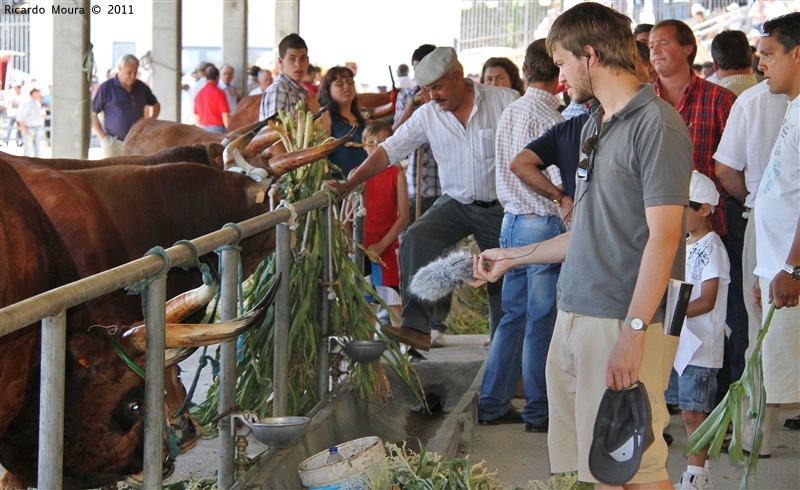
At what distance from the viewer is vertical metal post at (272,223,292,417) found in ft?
15.4

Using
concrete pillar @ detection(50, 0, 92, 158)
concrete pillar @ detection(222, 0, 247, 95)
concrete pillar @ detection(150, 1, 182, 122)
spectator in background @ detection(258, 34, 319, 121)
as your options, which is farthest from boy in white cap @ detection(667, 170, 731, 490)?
concrete pillar @ detection(222, 0, 247, 95)

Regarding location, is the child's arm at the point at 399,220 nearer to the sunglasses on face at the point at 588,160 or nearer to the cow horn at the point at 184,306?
the cow horn at the point at 184,306

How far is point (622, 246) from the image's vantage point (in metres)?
3.42

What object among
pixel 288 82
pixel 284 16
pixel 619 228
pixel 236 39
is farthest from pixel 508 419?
pixel 284 16

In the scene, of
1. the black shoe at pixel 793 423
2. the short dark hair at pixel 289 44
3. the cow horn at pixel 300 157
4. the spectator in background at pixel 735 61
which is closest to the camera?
the cow horn at pixel 300 157

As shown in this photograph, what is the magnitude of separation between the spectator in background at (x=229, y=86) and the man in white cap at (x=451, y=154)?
36.8 feet

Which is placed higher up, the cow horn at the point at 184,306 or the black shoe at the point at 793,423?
the cow horn at the point at 184,306

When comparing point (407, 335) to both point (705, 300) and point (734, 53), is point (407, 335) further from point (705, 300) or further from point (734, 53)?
point (734, 53)

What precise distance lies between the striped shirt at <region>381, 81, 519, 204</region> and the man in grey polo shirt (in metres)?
2.80

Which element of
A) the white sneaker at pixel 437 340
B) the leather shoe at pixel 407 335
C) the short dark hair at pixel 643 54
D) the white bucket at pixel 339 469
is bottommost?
the white sneaker at pixel 437 340

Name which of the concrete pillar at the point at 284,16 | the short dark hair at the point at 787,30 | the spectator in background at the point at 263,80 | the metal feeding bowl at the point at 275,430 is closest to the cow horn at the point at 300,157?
the metal feeding bowl at the point at 275,430

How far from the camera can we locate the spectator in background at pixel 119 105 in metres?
13.1

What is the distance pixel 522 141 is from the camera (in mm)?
5836

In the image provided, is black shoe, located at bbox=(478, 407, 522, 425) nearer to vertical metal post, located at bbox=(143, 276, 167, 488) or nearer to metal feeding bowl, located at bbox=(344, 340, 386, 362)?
metal feeding bowl, located at bbox=(344, 340, 386, 362)
